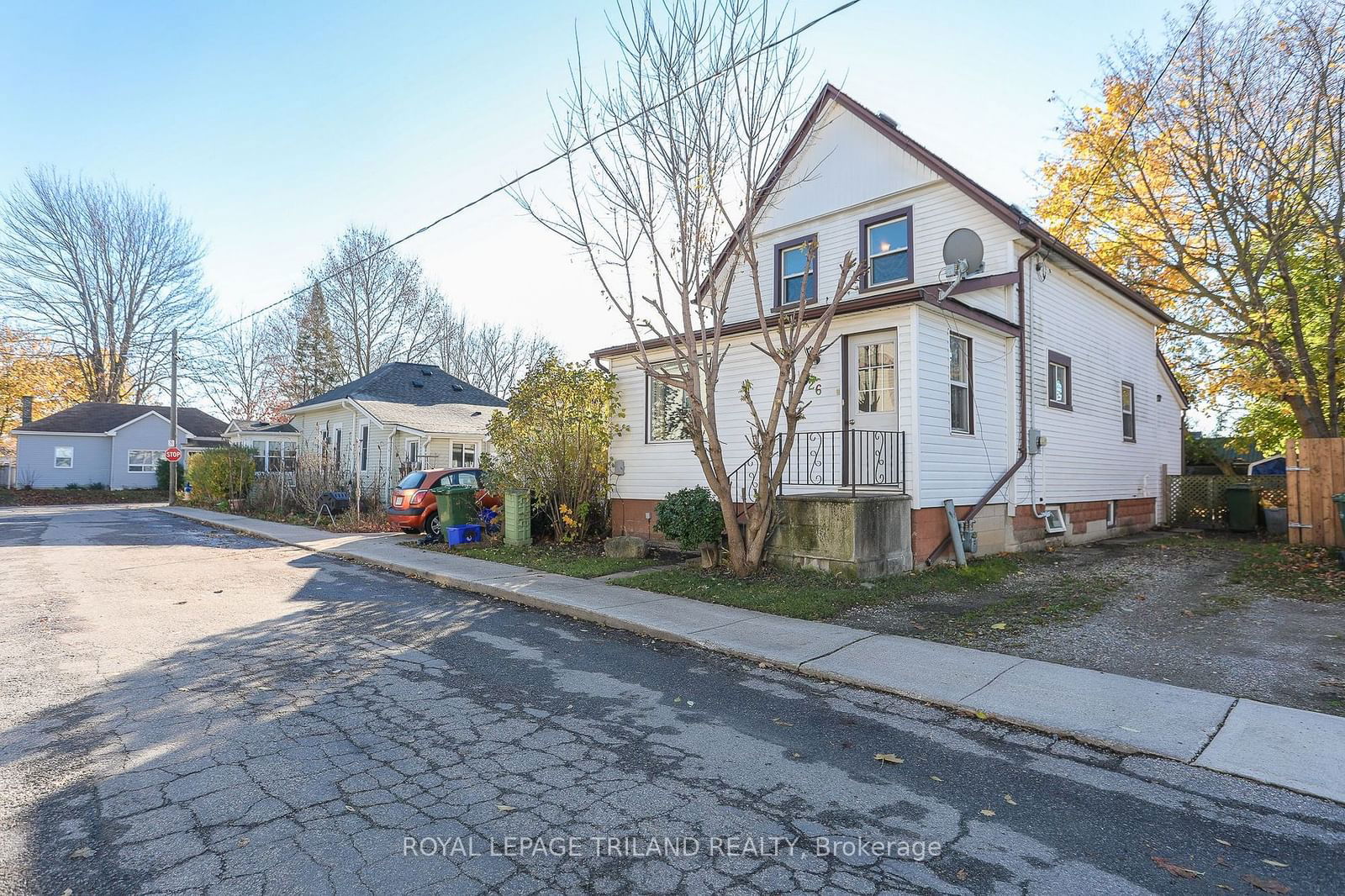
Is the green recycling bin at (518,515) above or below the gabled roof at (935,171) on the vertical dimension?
below

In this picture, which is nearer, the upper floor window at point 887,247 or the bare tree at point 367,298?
the upper floor window at point 887,247

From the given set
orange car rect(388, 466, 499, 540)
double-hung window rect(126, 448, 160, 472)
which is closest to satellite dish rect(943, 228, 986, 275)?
orange car rect(388, 466, 499, 540)

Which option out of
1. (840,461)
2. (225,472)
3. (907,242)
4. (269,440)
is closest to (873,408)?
(840,461)

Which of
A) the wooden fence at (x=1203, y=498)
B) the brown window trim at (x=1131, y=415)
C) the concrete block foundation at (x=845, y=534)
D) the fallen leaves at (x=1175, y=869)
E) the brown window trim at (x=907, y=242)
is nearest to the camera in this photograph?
the fallen leaves at (x=1175, y=869)

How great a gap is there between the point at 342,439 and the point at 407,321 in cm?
1273

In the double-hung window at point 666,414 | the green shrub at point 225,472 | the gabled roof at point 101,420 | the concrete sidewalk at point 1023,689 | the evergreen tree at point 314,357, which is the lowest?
the concrete sidewalk at point 1023,689

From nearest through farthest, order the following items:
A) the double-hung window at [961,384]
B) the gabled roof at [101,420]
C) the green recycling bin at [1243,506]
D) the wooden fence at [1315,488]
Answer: the double-hung window at [961,384]
the wooden fence at [1315,488]
the green recycling bin at [1243,506]
the gabled roof at [101,420]

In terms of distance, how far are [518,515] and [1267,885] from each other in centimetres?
1120

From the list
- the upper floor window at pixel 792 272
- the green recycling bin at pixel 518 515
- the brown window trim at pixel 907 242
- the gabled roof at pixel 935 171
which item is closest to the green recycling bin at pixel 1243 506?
the gabled roof at pixel 935 171

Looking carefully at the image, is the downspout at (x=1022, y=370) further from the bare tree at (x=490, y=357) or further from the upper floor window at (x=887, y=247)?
the bare tree at (x=490, y=357)

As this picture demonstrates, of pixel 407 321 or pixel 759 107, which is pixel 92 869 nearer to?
pixel 759 107

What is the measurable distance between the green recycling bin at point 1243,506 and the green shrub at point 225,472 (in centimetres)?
2969

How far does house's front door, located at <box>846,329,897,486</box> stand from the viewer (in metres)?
9.89

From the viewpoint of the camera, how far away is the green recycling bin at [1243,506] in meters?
15.6
